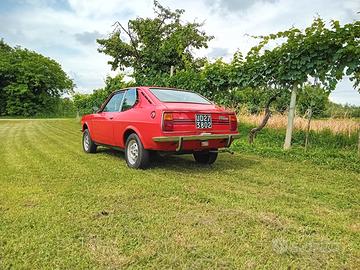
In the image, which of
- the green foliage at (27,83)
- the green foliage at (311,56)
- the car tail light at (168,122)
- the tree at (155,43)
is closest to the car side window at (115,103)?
the car tail light at (168,122)

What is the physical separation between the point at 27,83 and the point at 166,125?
52.1 m

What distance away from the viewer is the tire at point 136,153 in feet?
19.7

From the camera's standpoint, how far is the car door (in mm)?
7117

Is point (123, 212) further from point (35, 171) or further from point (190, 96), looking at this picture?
point (190, 96)

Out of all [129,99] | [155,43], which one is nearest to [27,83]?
[155,43]

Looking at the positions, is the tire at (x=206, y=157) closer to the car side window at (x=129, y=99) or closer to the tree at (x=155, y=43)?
the car side window at (x=129, y=99)

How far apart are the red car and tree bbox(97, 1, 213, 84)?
492 inches

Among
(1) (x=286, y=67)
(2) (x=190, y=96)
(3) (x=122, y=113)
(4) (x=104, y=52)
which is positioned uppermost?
(4) (x=104, y=52)

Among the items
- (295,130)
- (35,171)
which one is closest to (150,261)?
(35,171)

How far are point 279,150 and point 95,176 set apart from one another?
4.52 meters

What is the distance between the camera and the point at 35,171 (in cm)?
595

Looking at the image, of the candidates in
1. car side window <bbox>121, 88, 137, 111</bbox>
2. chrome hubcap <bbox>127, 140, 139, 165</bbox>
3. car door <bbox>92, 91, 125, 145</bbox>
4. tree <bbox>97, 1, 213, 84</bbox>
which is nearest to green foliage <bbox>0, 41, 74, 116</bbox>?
tree <bbox>97, 1, 213, 84</bbox>

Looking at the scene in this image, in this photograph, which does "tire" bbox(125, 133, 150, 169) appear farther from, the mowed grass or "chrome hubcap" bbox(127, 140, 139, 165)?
the mowed grass

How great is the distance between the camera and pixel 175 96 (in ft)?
21.1
